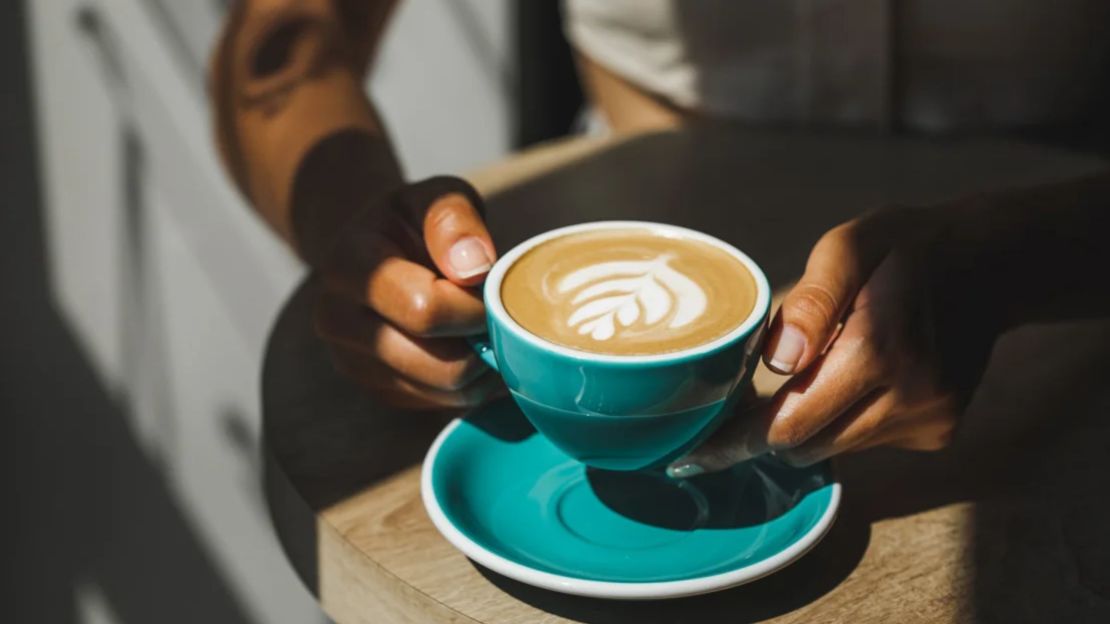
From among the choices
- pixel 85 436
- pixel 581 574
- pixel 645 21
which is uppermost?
pixel 645 21

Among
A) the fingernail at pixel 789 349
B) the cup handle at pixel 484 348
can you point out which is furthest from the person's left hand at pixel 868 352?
the cup handle at pixel 484 348

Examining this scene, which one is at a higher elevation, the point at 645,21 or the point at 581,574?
the point at 645,21

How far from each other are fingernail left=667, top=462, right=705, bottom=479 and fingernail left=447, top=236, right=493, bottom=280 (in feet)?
0.57

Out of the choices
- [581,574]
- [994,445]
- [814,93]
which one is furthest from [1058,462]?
[814,93]

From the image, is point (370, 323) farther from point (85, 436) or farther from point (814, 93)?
point (85, 436)

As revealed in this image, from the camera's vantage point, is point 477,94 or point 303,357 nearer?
point 303,357

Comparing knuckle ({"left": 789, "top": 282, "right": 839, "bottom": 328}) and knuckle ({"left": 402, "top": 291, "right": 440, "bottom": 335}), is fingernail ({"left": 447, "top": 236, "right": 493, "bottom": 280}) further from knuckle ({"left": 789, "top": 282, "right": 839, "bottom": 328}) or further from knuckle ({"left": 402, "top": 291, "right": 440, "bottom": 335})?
knuckle ({"left": 789, "top": 282, "right": 839, "bottom": 328})

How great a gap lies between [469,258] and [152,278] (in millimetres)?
1659

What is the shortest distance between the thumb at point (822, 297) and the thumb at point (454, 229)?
193mm

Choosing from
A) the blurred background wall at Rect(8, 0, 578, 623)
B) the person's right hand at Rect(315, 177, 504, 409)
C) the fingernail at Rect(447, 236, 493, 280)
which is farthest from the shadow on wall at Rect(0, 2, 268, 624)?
the fingernail at Rect(447, 236, 493, 280)

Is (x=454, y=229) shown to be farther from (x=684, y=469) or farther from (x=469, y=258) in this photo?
(x=684, y=469)

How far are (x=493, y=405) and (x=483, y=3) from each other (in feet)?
4.43

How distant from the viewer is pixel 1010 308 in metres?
0.86

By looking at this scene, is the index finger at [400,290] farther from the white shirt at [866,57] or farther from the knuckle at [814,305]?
the white shirt at [866,57]
